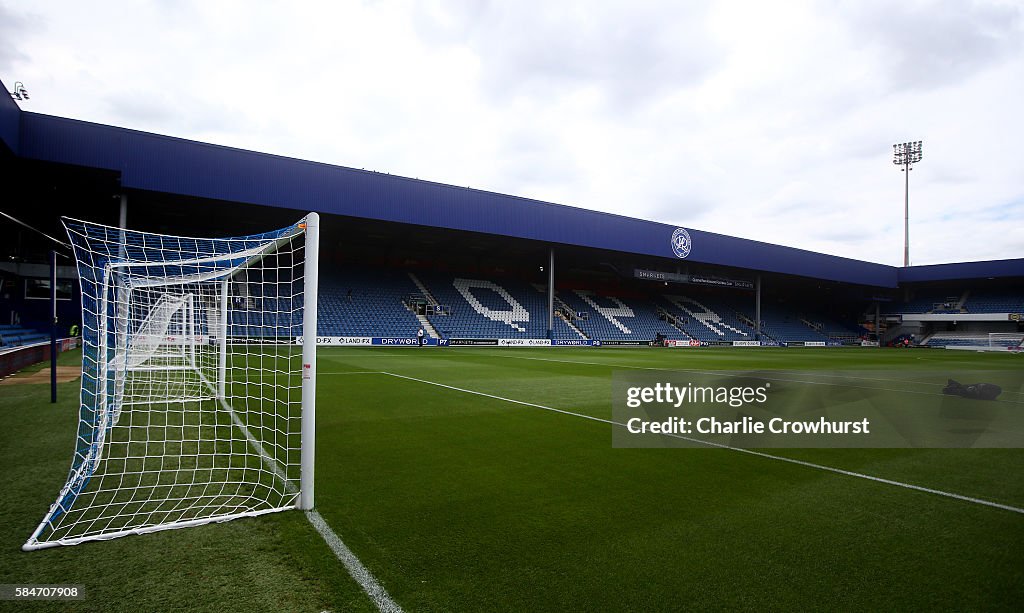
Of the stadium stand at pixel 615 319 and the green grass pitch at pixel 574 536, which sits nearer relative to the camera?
the green grass pitch at pixel 574 536

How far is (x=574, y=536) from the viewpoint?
3289mm

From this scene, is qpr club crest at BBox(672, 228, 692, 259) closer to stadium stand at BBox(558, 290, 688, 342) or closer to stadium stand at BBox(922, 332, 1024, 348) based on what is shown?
stadium stand at BBox(558, 290, 688, 342)

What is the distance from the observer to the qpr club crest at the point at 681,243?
37.6 meters

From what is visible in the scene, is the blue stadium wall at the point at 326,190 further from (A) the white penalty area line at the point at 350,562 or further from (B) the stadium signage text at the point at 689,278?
(A) the white penalty area line at the point at 350,562

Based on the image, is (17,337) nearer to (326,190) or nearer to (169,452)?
(326,190)

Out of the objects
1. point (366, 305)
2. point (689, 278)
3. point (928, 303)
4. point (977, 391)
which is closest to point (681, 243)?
point (689, 278)

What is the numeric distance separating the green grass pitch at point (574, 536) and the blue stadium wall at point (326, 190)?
18787 mm

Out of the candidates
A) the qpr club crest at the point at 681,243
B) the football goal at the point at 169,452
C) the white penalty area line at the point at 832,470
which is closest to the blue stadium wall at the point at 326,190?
the qpr club crest at the point at 681,243

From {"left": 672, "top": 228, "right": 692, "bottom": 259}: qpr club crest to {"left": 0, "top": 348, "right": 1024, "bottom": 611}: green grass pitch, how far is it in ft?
108

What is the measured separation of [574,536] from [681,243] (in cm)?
3724

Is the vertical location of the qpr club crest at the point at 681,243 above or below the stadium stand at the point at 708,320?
above

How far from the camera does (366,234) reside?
103 ft

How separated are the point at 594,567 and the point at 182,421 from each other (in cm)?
642

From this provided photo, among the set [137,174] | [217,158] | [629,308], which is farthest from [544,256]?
[137,174]
